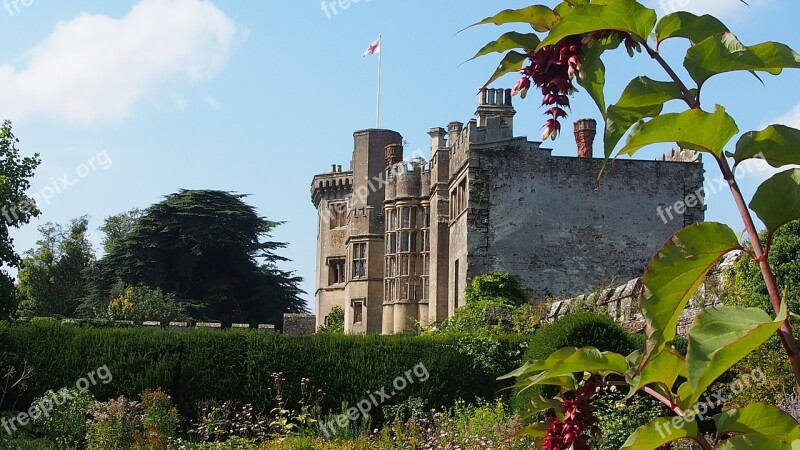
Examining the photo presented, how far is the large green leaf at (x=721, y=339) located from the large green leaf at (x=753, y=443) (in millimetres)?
174

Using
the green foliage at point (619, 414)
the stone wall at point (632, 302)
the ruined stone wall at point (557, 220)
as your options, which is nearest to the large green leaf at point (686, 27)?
the green foliage at point (619, 414)

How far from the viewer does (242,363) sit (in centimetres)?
1572

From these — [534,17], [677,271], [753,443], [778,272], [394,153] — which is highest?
[394,153]

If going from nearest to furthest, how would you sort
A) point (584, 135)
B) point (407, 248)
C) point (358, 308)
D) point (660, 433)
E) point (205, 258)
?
point (660, 433)
point (584, 135)
point (407, 248)
point (358, 308)
point (205, 258)

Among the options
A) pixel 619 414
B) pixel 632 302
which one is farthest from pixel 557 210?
pixel 619 414

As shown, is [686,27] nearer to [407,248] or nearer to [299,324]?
[407,248]

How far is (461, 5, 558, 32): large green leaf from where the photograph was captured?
1.88 meters

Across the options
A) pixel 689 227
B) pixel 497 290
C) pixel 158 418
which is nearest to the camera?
pixel 689 227

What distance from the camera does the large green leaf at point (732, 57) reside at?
159 centimetres

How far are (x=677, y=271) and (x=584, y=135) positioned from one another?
26.1 m

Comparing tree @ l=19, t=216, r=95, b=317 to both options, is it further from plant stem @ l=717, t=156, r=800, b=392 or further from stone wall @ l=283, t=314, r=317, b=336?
plant stem @ l=717, t=156, r=800, b=392

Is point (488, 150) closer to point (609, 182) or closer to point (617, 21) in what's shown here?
point (609, 182)

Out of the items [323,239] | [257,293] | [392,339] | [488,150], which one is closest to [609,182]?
[488,150]

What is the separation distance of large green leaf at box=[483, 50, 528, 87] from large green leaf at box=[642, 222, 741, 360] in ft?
1.63
